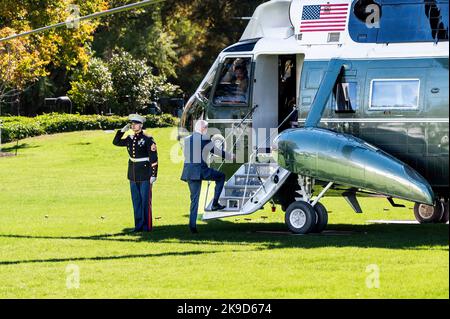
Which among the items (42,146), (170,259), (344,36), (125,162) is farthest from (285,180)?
(42,146)

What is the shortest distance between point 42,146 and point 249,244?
78.6ft

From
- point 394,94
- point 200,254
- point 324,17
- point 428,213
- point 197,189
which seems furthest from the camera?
point 428,213

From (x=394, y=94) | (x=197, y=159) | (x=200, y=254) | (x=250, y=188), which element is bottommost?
(x=200, y=254)

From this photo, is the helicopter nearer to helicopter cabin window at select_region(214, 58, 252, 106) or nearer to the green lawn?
helicopter cabin window at select_region(214, 58, 252, 106)

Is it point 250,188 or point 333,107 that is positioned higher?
point 333,107

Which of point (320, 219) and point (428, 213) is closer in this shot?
point (320, 219)

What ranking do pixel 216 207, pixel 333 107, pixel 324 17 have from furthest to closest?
pixel 216 207 < pixel 324 17 < pixel 333 107

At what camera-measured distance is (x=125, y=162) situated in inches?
1426

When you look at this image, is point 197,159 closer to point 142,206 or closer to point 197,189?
point 197,189

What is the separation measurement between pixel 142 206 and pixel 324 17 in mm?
4408

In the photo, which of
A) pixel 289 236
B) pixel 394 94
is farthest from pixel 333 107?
pixel 289 236

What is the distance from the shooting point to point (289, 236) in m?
18.2
